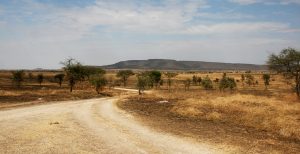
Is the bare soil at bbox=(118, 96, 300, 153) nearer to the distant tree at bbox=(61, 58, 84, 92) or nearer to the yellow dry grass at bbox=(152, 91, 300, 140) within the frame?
the yellow dry grass at bbox=(152, 91, 300, 140)

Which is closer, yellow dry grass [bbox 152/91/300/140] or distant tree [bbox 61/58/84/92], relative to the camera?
yellow dry grass [bbox 152/91/300/140]

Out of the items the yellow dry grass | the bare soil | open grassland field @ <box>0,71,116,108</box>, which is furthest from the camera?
open grassland field @ <box>0,71,116,108</box>

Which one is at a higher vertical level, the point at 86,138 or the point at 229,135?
the point at 86,138

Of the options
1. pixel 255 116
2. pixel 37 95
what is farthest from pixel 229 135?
pixel 37 95

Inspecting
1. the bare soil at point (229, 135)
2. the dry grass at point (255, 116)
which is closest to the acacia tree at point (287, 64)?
the dry grass at point (255, 116)

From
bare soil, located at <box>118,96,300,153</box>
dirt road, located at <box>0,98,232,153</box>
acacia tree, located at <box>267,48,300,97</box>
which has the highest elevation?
acacia tree, located at <box>267,48,300,97</box>

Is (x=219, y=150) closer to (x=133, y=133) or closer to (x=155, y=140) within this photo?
(x=155, y=140)

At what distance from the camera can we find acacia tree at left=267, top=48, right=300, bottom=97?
60.8 m

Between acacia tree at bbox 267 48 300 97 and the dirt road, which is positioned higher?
acacia tree at bbox 267 48 300 97

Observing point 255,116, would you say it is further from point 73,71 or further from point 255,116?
point 73,71

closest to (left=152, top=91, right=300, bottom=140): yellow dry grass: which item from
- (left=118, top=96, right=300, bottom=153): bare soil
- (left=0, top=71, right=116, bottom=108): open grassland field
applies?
(left=118, top=96, right=300, bottom=153): bare soil

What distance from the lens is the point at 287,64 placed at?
62.0 meters

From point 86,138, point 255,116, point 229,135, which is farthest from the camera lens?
point 255,116

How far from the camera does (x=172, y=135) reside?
877 inches
